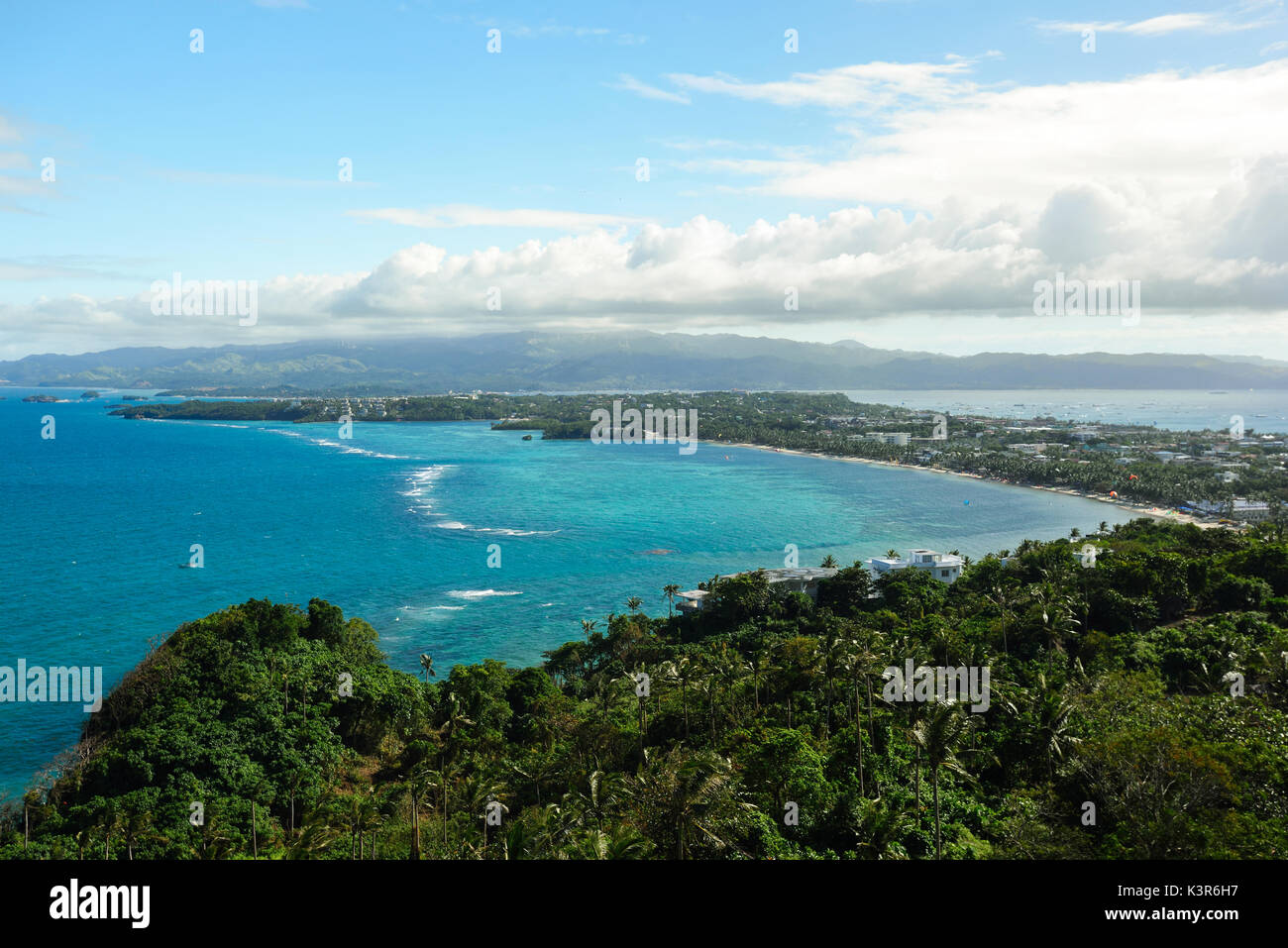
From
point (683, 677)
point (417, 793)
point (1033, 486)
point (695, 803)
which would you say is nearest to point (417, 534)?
point (683, 677)

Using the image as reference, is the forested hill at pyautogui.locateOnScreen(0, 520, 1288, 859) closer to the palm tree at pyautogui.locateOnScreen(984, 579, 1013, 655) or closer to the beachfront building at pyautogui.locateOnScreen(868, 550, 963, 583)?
the palm tree at pyautogui.locateOnScreen(984, 579, 1013, 655)

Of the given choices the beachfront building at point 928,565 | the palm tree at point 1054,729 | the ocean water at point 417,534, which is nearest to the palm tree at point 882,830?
the palm tree at point 1054,729

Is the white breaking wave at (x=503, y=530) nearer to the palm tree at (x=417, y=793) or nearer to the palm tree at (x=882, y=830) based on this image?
the palm tree at (x=417, y=793)

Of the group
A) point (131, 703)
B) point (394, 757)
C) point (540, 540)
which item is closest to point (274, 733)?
point (394, 757)

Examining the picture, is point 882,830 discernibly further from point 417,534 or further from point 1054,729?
point 417,534

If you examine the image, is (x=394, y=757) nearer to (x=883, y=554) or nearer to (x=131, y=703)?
(x=131, y=703)

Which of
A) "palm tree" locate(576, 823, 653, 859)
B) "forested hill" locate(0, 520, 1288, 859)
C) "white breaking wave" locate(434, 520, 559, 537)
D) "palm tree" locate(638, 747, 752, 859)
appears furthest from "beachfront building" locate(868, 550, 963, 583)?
"palm tree" locate(576, 823, 653, 859)
